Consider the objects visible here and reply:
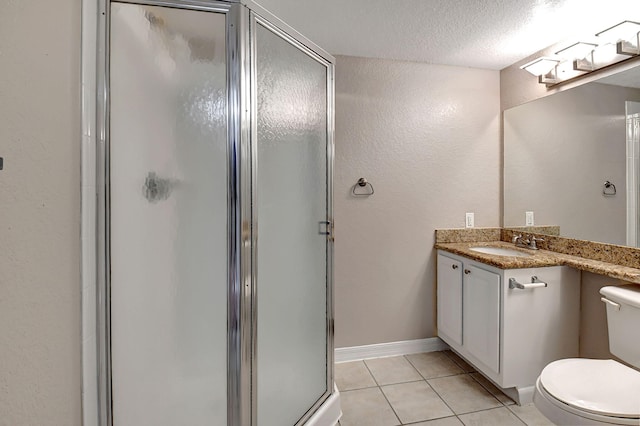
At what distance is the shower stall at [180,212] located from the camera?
3.38 ft

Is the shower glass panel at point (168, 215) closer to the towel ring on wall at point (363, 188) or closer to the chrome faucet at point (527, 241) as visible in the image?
the towel ring on wall at point (363, 188)

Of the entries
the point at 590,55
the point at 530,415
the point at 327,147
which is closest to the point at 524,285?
the point at 530,415

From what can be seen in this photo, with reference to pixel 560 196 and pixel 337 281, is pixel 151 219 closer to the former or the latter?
pixel 337 281

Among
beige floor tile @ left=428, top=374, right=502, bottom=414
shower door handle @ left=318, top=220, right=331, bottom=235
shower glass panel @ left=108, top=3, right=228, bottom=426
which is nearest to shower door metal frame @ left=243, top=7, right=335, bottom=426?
shower door handle @ left=318, top=220, right=331, bottom=235

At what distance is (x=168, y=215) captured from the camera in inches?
43.3

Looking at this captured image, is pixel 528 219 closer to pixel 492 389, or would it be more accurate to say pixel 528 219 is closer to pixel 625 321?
pixel 625 321

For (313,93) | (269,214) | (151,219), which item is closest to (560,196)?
(313,93)

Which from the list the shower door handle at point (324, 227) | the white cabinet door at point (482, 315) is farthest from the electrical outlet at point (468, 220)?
the shower door handle at point (324, 227)

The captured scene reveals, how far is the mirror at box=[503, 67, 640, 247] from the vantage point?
1729mm

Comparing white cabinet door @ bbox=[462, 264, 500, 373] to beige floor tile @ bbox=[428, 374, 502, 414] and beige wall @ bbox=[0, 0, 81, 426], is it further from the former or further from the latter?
beige wall @ bbox=[0, 0, 81, 426]

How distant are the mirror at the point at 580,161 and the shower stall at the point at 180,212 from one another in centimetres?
194

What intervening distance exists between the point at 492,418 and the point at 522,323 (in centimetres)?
56

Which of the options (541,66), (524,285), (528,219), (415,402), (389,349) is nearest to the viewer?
(524,285)

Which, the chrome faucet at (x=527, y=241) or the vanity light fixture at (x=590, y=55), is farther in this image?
the chrome faucet at (x=527, y=241)
